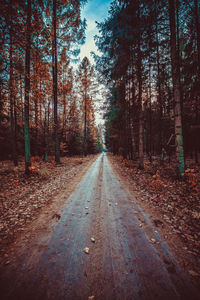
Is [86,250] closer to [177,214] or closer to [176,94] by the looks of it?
[177,214]

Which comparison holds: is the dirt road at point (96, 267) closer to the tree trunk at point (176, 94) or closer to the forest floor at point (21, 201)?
the forest floor at point (21, 201)

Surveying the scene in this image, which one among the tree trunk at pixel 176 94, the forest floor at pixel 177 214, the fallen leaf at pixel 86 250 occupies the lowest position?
the fallen leaf at pixel 86 250

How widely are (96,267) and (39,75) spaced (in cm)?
951

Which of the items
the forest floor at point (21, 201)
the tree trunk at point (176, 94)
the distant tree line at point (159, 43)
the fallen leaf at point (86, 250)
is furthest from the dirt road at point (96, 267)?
the distant tree line at point (159, 43)

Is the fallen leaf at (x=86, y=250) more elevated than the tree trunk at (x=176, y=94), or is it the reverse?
the tree trunk at (x=176, y=94)

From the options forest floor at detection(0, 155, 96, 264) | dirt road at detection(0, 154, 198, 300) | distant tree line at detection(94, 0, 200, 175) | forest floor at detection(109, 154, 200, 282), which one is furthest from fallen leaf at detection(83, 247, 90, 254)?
distant tree line at detection(94, 0, 200, 175)

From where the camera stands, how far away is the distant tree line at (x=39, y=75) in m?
5.53

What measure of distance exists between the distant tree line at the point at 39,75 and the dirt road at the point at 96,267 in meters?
6.16

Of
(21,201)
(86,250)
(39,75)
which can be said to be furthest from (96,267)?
(39,75)

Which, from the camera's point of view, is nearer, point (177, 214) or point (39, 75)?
point (177, 214)

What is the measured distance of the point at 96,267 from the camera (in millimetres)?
2148

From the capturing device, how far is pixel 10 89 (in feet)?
19.1

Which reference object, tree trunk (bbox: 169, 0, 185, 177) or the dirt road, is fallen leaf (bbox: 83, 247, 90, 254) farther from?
tree trunk (bbox: 169, 0, 185, 177)

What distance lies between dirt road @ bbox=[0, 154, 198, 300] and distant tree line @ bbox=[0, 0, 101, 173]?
20.2 ft
